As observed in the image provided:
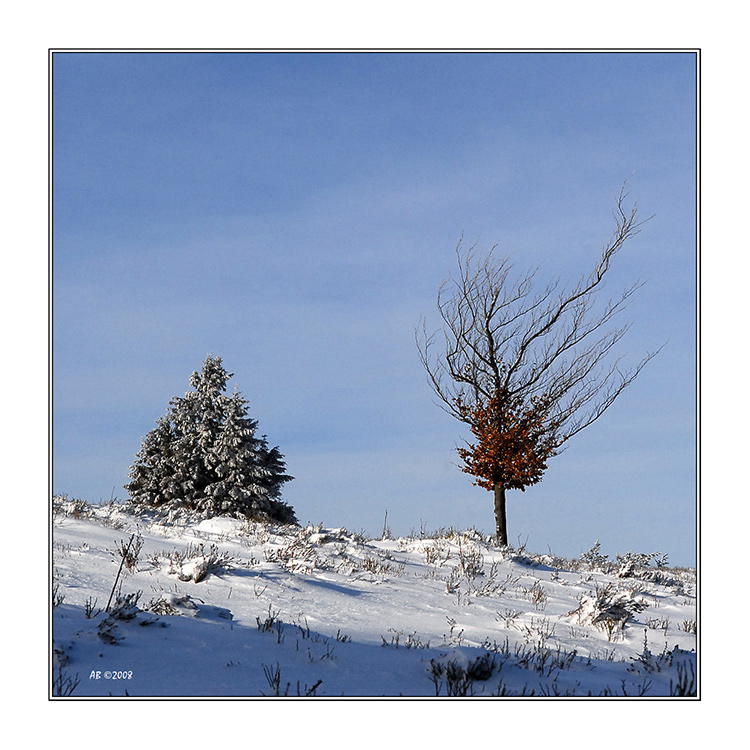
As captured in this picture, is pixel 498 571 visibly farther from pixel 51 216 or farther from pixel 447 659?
pixel 51 216

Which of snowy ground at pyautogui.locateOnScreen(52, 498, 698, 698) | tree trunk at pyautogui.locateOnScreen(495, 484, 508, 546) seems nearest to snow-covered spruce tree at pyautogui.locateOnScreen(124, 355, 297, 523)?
tree trunk at pyautogui.locateOnScreen(495, 484, 508, 546)

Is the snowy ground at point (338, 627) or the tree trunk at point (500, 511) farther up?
the snowy ground at point (338, 627)

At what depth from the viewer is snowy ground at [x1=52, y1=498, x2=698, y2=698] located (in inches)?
185

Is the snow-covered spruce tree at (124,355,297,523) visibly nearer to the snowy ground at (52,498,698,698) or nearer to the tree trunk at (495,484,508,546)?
the tree trunk at (495,484,508,546)

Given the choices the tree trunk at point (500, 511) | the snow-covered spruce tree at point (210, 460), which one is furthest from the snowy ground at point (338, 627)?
the snow-covered spruce tree at point (210, 460)

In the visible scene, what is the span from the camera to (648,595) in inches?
378

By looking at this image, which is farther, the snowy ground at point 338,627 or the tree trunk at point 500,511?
the tree trunk at point 500,511

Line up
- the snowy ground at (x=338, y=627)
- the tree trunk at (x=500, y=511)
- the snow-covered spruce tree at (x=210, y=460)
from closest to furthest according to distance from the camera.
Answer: the snowy ground at (x=338, y=627) < the tree trunk at (x=500, y=511) < the snow-covered spruce tree at (x=210, y=460)

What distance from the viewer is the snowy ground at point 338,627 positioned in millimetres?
4699

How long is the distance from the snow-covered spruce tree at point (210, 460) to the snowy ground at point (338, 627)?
552 inches

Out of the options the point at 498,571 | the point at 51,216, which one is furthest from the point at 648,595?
the point at 51,216

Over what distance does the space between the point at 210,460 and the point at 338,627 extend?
19982mm

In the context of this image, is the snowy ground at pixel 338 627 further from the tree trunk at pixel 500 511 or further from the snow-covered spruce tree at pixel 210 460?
the snow-covered spruce tree at pixel 210 460

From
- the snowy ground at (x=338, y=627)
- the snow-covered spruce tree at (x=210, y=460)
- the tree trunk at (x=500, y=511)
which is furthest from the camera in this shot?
the snow-covered spruce tree at (x=210, y=460)
